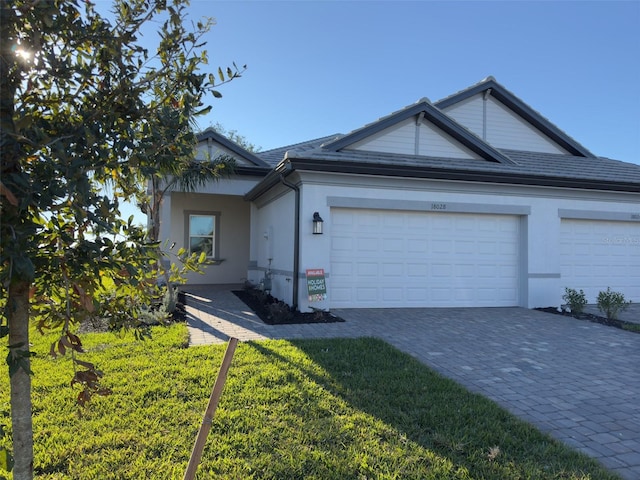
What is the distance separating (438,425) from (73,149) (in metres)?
3.67

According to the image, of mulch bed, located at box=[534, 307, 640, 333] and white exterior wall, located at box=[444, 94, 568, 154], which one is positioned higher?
white exterior wall, located at box=[444, 94, 568, 154]

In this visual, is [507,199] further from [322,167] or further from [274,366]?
[274,366]

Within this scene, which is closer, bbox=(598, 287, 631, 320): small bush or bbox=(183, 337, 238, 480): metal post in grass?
bbox=(183, 337, 238, 480): metal post in grass

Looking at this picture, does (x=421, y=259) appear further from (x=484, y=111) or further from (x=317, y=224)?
(x=484, y=111)

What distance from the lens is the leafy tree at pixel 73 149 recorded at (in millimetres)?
1689

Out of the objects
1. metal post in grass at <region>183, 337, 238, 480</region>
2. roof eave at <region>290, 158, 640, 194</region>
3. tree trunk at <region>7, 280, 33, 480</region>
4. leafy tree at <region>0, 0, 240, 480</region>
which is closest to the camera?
leafy tree at <region>0, 0, 240, 480</region>

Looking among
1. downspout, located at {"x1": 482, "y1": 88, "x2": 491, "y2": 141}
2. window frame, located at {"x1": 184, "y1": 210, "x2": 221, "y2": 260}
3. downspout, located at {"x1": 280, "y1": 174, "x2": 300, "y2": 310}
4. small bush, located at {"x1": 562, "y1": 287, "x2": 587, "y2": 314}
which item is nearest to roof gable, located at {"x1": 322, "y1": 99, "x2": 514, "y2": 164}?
downspout, located at {"x1": 280, "y1": 174, "x2": 300, "y2": 310}

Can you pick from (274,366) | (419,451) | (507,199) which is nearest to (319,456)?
(419,451)

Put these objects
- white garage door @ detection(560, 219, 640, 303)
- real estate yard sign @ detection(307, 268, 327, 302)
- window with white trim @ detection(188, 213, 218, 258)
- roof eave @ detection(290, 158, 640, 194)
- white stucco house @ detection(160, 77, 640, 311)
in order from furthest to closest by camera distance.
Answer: window with white trim @ detection(188, 213, 218, 258)
white garage door @ detection(560, 219, 640, 303)
white stucco house @ detection(160, 77, 640, 311)
roof eave @ detection(290, 158, 640, 194)
real estate yard sign @ detection(307, 268, 327, 302)

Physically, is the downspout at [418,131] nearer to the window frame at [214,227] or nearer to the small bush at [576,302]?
the small bush at [576,302]

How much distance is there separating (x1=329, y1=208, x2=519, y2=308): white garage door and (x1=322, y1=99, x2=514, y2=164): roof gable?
1.67 metres

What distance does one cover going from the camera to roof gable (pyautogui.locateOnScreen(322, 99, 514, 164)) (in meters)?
10.4

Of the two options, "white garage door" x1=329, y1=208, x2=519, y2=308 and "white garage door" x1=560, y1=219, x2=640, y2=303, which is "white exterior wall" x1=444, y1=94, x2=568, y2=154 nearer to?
"white garage door" x1=560, y1=219, x2=640, y2=303

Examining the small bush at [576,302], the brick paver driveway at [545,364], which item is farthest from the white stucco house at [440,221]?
the brick paver driveway at [545,364]
